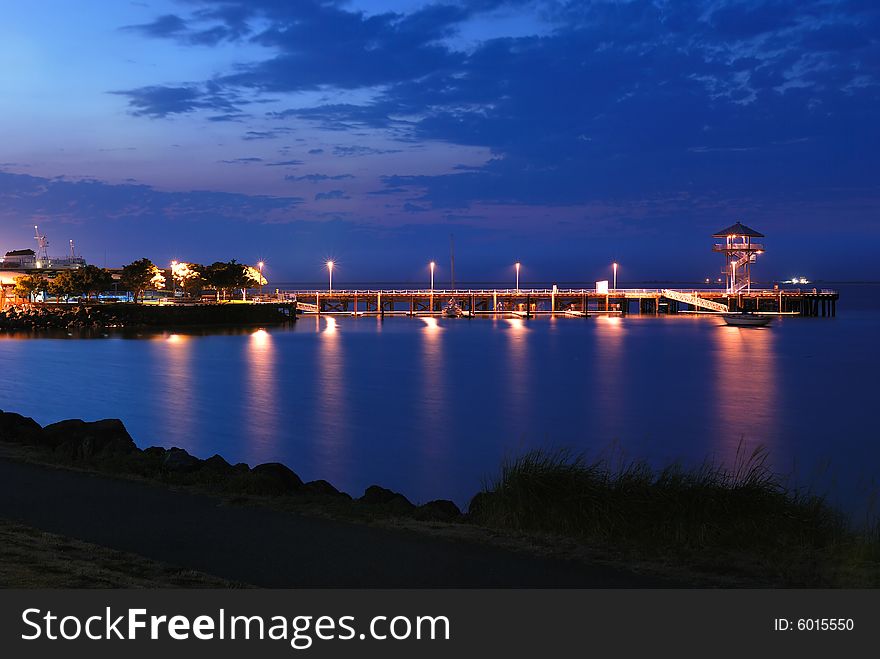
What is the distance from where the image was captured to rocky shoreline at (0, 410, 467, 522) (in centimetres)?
1078

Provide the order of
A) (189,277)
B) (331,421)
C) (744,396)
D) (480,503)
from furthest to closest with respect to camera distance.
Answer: (189,277) → (744,396) → (331,421) → (480,503)

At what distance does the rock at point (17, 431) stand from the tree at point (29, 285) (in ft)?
349

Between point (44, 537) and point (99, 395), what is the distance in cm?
3082

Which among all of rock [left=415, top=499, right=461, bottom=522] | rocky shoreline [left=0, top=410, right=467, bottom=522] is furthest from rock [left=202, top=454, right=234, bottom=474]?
rock [left=415, top=499, right=461, bottom=522]

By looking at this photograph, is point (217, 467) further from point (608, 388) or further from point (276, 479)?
point (608, 388)

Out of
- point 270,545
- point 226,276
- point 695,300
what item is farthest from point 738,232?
point 270,545

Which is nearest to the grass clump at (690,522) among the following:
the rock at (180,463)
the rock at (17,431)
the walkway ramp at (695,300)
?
the rock at (180,463)

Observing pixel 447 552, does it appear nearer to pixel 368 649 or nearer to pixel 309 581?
pixel 309 581

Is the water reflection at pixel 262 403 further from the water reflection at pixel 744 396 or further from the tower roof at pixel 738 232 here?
the tower roof at pixel 738 232

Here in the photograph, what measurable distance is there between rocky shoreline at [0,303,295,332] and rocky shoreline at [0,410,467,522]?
74653mm

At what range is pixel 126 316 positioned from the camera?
94.6m

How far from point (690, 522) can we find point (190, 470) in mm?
6826

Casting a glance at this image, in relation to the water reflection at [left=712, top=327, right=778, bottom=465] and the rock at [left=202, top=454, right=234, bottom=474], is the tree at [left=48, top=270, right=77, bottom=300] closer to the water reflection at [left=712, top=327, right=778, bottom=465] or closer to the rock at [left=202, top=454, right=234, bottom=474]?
the water reflection at [left=712, top=327, right=778, bottom=465]

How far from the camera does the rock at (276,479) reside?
11.0 meters
